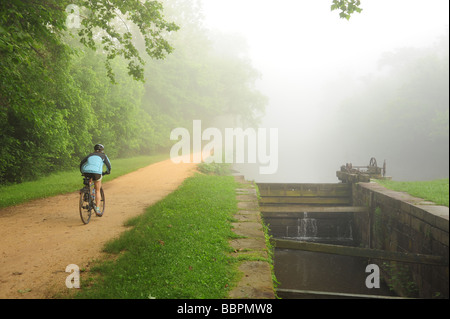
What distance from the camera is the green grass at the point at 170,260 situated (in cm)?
376

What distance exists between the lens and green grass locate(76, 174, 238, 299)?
3758mm

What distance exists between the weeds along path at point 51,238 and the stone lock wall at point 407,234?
8.02m

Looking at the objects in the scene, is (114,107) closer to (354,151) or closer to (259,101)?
(259,101)

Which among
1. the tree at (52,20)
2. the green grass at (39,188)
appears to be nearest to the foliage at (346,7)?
the tree at (52,20)

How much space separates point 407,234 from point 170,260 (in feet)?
27.5

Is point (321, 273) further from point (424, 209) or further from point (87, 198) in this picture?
point (87, 198)

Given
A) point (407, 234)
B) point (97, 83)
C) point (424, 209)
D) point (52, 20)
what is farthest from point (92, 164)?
point (97, 83)

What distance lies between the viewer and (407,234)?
31.4 feet

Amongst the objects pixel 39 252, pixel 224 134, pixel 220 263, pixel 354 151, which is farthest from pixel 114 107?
pixel 354 151

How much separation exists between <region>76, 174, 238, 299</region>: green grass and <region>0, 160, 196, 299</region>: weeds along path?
17.6 inches

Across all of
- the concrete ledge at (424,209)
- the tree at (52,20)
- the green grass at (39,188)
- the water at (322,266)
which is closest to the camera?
the tree at (52,20)

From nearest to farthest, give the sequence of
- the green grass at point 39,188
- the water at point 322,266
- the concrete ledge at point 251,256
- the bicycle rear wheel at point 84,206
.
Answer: the concrete ledge at point 251,256, the bicycle rear wheel at point 84,206, the green grass at point 39,188, the water at point 322,266

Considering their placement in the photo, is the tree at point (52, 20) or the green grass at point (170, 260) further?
the tree at point (52, 20)

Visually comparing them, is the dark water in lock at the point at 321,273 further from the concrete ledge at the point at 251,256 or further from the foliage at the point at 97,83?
the foliage at the point at 97,83
